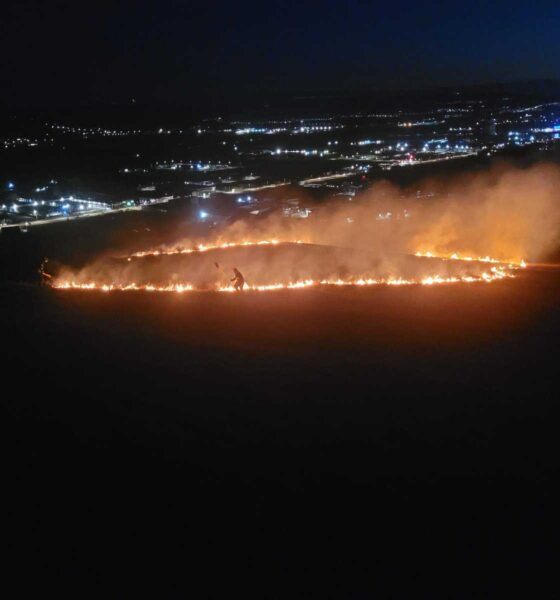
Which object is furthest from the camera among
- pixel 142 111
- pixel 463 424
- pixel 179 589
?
pixel 142 111

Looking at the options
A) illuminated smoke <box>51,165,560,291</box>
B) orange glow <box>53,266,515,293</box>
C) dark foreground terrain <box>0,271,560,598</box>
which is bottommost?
dark foreground terrain <box>0,271,560,598</box>

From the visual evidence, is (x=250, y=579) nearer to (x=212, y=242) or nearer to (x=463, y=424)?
(x=463, y=424)

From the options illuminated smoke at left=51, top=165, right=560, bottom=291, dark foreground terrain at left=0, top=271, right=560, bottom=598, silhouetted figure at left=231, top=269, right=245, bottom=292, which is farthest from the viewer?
illuminated smoke at left=51, top=165, right=560, bottom=291

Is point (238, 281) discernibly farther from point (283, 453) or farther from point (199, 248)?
point (283, 453)

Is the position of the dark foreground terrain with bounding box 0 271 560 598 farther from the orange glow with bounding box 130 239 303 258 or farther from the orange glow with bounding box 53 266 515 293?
the orange glow with bounding box 130 239 303 258

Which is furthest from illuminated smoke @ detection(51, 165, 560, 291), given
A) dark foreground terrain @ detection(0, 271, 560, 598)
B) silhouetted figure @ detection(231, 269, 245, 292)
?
dark foreground terrain @ detection(0, 271, 560, 598)

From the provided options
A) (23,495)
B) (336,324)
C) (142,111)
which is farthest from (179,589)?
(142,111)

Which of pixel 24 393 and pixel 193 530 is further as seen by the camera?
pixel 24 393

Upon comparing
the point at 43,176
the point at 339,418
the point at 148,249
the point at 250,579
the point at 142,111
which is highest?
the point at 142,111
